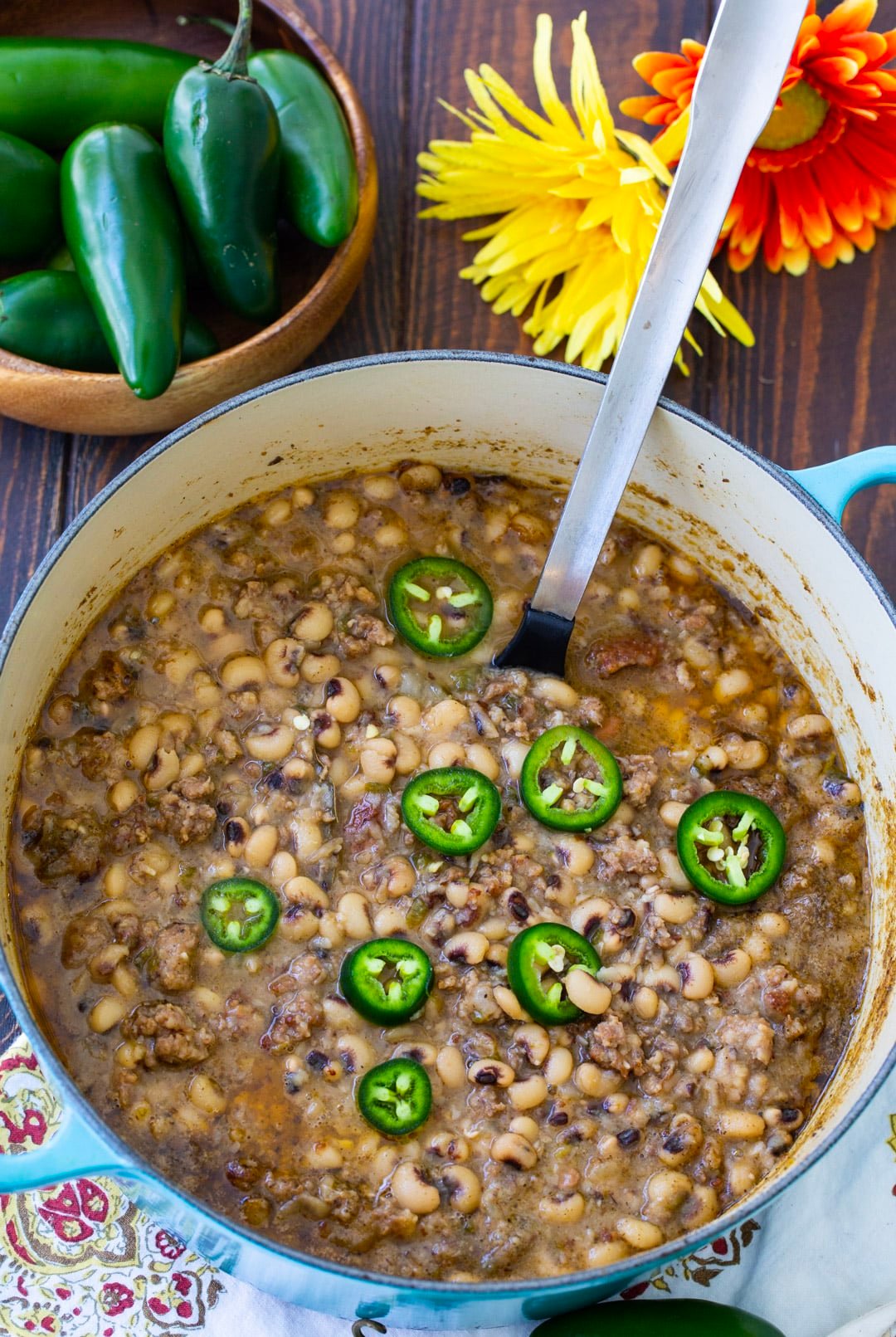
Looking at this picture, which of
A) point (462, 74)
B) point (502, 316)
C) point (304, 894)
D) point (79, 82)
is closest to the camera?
point (304, 894)

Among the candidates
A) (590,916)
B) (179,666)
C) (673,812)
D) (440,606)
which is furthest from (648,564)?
(179,666)

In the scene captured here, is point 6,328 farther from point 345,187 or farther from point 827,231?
point 827,231

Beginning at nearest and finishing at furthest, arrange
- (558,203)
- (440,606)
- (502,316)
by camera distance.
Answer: (440,606)
(558,203)
(502,316)

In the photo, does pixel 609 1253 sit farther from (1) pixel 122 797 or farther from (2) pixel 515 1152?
(1) pixel 122 797

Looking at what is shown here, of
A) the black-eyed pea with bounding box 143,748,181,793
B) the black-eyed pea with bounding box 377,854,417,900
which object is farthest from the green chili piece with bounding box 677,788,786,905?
the black-eyed pea with bounding box 143,748,181,793

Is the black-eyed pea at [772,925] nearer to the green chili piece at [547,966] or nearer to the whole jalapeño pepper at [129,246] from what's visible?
the green chili piece at [547,966]

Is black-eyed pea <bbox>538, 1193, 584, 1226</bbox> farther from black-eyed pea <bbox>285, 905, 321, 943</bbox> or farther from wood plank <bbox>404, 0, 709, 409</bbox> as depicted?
wood plank <bbox>404, 0, 709, 409</bbox>
